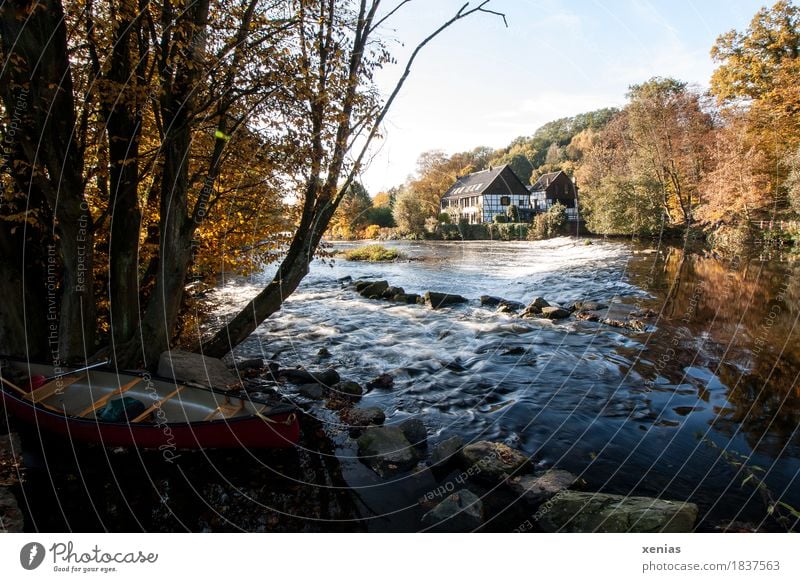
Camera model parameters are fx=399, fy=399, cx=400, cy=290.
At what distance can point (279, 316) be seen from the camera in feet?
52.6

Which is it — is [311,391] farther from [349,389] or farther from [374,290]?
[374,290]

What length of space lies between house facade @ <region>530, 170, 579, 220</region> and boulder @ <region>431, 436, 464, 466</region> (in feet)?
132

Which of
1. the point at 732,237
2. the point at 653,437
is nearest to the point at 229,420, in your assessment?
the point at 653,437

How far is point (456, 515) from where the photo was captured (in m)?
4.68

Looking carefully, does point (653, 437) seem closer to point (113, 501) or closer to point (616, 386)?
point (616, 386)

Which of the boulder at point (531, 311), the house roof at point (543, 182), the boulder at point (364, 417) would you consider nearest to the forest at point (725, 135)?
the boulder at point (531, 311)

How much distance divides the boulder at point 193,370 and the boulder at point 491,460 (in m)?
4.69

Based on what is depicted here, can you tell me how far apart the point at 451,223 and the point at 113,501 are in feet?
160

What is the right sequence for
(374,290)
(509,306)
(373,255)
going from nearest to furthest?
(509,306) → (374,290) → (373,255)

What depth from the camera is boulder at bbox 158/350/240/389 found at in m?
7.23

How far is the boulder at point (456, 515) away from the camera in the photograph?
4.58 metres

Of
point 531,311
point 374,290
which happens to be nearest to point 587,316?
point 531,311

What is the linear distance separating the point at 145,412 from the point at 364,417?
3407 millimetres

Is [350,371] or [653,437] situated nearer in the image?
[653,437]
